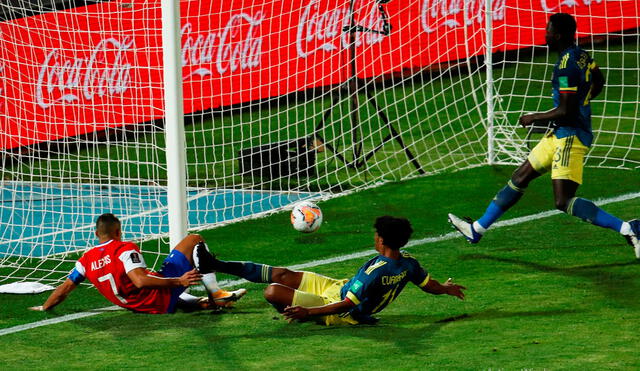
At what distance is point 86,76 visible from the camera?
1167 cm

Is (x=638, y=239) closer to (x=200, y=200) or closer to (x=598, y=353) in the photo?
(x=598, y=353)

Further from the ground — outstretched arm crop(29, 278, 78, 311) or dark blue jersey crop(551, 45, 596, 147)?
dark blue jersey crop(551, 45, 596, 147)

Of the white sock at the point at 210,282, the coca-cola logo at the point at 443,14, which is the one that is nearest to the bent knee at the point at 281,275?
the white sock at the point at 210,282

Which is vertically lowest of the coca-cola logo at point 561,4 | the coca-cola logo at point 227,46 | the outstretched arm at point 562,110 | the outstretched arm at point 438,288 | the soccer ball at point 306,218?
the outstretched arm at point 438,288

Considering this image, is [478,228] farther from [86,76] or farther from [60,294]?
[86,76]

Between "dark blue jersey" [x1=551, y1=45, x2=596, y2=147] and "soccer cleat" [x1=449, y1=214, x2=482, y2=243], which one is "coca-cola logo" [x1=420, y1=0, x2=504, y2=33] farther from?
"dark blue jersey" [x1=551, y1=45, x2=596, y2=147]

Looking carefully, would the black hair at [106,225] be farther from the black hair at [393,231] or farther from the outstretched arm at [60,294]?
the black hair at [393,231]

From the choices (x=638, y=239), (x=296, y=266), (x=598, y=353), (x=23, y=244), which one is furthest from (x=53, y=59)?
(x=598, y=353)

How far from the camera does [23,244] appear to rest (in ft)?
33.8

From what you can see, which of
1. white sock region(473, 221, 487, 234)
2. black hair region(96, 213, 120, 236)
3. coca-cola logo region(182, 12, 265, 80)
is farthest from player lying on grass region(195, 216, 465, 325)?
coca-cola logo region(182, 12, 265, 80)

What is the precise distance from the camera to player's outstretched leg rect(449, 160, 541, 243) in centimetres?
816

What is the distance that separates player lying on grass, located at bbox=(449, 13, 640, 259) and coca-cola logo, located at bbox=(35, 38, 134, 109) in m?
4.88

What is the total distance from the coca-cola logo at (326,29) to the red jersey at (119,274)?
556 centimetres

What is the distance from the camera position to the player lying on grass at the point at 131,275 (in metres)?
6.78
